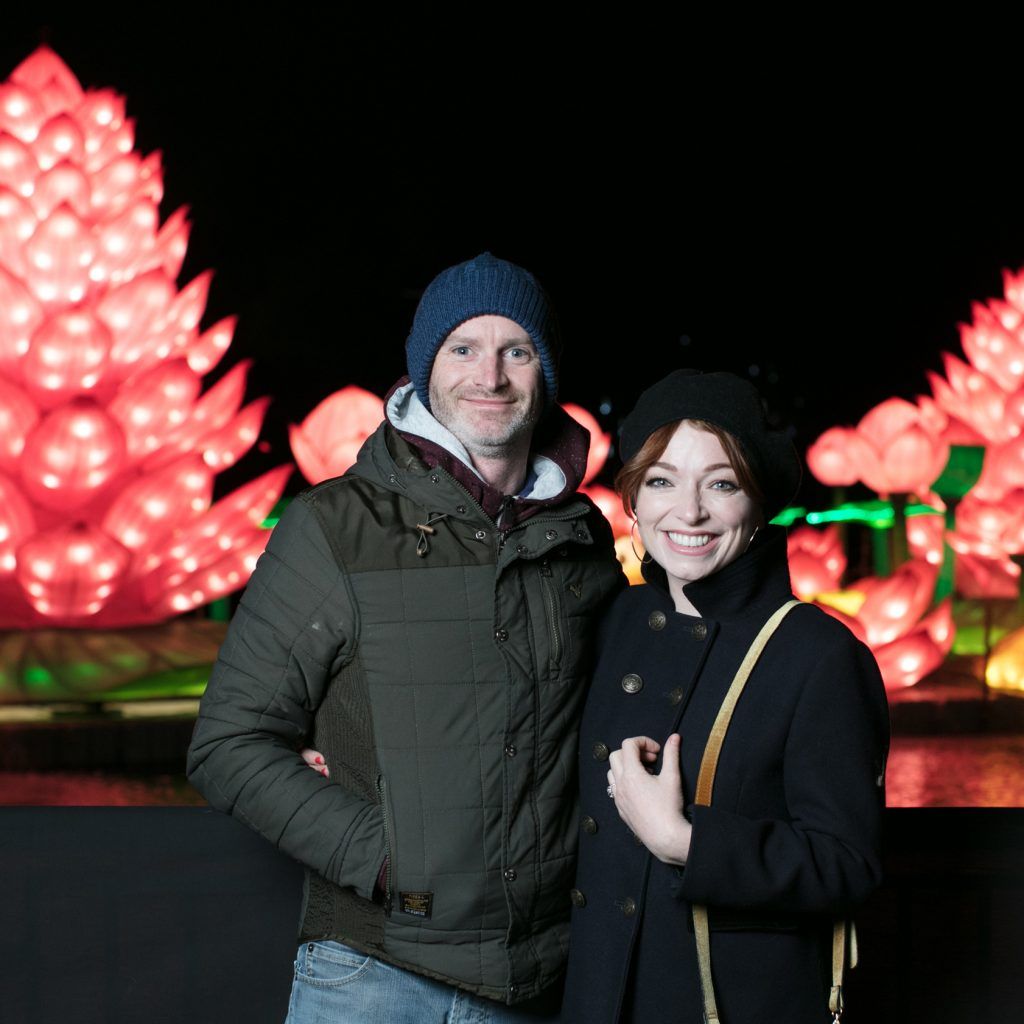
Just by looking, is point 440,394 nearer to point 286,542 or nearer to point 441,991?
point 286,542

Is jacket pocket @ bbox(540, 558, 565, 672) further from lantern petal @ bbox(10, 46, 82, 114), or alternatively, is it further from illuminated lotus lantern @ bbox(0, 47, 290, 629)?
lantern petal @ bbox(10, 46, 82, 114)

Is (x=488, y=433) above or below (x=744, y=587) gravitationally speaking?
above

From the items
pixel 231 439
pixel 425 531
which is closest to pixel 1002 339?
pixel 231 439

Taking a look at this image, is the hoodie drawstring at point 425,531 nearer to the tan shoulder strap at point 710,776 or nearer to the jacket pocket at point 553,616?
the jacket pocket at point 553,616

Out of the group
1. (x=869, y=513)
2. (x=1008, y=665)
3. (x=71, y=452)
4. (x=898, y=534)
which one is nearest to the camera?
(x=71, y=452)

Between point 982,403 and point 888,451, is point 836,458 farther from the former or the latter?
point 982,403

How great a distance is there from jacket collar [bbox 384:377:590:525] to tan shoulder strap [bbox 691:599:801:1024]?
14.2 inches

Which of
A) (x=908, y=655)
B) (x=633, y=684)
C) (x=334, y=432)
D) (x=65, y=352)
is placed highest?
(x=65, y=352)

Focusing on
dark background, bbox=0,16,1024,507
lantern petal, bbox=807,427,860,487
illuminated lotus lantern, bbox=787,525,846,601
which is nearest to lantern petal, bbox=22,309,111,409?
illuminated lotus lantern, bbox=787,525,846,601

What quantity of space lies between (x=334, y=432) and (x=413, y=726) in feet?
14.0

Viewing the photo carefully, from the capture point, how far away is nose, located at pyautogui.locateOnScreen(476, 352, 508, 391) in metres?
1.74

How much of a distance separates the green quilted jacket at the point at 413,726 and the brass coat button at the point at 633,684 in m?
0.10

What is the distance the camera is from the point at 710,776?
59.7 inches

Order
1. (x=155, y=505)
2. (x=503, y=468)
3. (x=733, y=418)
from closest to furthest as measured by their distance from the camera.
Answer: (x=733, y=418) → (x=503, y=468) → (x=155, y=505)
